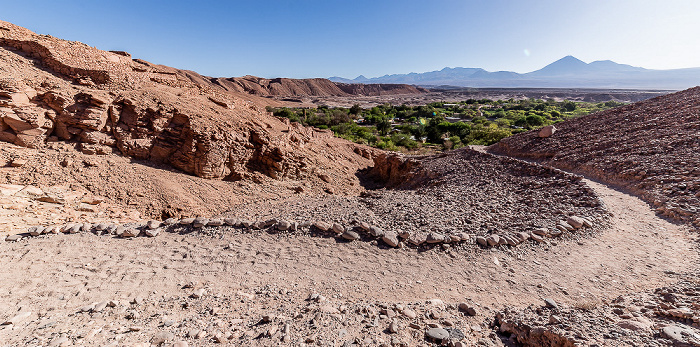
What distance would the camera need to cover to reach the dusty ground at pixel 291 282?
12.9 feet

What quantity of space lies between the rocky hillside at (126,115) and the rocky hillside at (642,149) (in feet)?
39.3

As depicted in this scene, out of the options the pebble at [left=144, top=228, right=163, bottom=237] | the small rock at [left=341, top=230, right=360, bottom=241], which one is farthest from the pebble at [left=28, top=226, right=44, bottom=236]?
the small rock at [left=341, top=230, right=360, bottom=241]

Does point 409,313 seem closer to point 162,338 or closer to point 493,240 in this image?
point 493,240

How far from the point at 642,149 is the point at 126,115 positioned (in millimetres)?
20257

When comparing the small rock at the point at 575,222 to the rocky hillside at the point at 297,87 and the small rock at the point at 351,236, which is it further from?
the rocky hillside at the point at 297,87

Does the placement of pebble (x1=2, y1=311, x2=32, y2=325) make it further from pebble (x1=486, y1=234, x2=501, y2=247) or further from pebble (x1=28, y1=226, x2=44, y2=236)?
pebble (x1=486, y1=234, x2=501, y2=247)

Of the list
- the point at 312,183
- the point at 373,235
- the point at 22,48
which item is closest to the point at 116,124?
the point at 22,48

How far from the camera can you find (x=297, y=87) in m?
117

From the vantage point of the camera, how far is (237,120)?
13.2m

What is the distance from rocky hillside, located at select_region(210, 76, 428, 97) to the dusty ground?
287 feet

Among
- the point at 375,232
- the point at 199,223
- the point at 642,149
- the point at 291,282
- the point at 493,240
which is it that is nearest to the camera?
the point at 291,282

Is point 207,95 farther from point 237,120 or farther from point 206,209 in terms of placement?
point 206,209

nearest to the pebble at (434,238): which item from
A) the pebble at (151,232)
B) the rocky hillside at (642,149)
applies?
the rocky hillside at (642,149)

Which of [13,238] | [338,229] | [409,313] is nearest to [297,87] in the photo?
[13,238]
